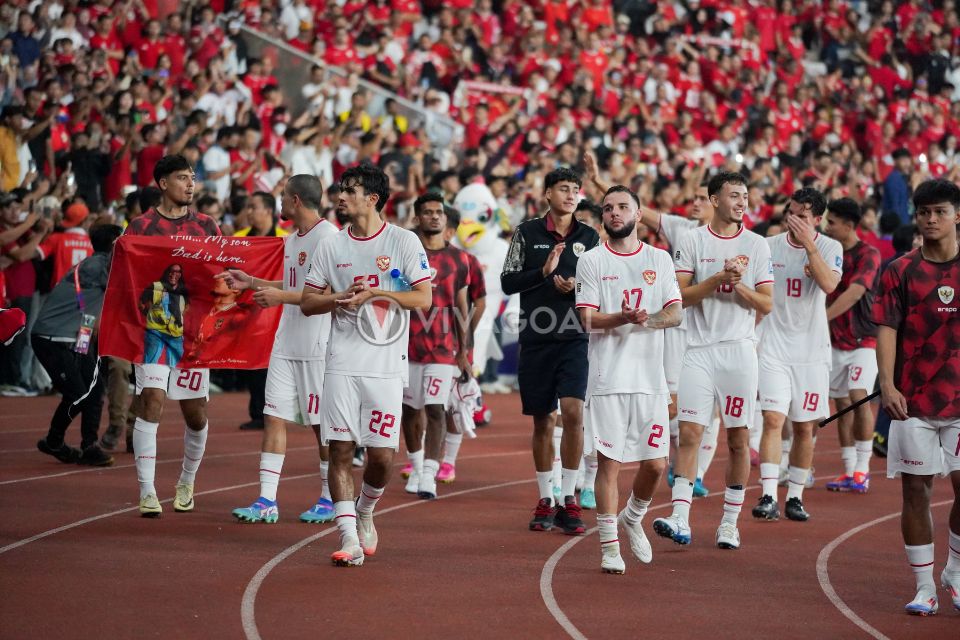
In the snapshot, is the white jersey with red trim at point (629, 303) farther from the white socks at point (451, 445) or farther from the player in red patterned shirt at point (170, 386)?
the white socks at point (451, 445)

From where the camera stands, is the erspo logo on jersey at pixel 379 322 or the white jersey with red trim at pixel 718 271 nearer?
the erspo logo on jersey at pixel 379 322

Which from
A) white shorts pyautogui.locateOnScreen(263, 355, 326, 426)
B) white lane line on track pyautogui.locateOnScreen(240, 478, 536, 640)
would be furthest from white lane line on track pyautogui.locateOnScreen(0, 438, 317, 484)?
white shorts pyautogui.locateOnScreen(263, 355, 326, 426)

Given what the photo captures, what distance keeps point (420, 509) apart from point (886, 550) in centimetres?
334

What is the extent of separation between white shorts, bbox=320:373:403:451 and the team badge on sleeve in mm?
2954

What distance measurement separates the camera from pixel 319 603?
6.63 meters

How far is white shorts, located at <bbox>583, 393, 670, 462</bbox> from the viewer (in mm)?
7566

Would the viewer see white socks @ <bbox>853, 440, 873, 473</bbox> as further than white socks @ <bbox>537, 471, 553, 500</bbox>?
Yes

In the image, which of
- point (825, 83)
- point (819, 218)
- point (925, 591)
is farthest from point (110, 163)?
point (825, 83)

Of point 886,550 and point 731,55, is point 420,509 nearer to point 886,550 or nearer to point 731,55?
point 886,550

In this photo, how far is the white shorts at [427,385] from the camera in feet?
34.1

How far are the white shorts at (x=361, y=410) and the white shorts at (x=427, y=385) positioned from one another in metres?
2.94

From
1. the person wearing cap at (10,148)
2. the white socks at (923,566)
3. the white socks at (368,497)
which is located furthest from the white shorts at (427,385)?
the person wearing cap at (10,148)

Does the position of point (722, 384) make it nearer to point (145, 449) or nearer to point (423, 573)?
point (423, 573)

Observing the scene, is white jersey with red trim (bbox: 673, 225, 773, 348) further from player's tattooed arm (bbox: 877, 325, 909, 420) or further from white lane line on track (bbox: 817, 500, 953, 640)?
player's tattooed arm (bbox: 877, 325, 909, 420)
